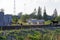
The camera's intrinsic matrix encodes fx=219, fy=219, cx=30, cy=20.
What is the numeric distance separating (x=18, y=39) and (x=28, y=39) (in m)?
1.00

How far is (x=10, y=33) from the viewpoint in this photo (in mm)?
10742

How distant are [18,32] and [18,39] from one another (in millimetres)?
609

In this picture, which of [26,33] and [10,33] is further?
[26,33]

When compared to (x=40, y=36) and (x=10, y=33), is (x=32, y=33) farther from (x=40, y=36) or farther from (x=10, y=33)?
(x=10, y=33)

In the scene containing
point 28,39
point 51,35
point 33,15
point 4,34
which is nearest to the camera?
point 4,34

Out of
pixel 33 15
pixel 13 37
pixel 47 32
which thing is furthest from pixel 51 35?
pixel 33 15

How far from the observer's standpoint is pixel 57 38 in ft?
47.1

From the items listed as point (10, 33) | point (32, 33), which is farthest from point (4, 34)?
point (32, 33)

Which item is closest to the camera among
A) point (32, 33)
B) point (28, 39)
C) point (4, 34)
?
point (4, 34)

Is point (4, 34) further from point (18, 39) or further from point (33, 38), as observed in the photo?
point (33, 38)

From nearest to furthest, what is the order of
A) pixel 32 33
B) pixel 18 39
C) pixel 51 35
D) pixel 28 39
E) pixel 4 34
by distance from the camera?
1. pixel 4 34
2. pixel 18 39
3. pixel 28 39
4. pixel 32 33
5. pixel 51 35

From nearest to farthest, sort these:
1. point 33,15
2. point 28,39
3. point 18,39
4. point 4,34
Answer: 1. point 4,34
2. point 18,39
3. point 28,39
4. point 33,15

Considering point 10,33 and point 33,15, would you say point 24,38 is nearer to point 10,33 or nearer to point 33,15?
point 10,33

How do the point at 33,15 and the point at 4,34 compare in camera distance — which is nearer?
the point at 4,34
